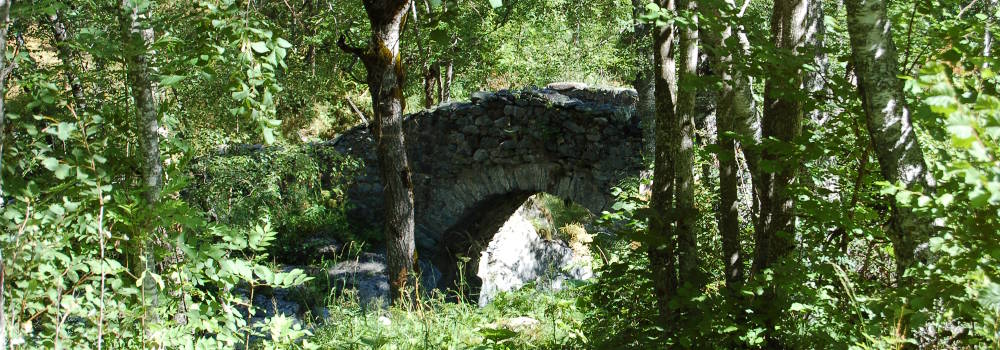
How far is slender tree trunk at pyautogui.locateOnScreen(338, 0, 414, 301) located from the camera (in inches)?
229

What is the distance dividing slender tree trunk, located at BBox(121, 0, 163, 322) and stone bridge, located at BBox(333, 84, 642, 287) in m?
7.60

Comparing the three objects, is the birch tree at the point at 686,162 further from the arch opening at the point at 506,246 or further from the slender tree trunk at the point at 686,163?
the arch opening at the point at 506,246

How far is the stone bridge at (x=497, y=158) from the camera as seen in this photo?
9953 mm

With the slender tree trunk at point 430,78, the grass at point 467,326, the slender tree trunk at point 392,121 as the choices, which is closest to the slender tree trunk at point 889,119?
the grass at point 467,326

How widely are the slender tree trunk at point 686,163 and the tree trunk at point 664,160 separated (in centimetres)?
5

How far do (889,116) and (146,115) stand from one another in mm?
2444

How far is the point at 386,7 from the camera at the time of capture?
5645 millimetres

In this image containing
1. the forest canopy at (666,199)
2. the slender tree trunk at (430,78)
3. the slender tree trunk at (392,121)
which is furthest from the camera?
the slender tree trunk at (430,78)

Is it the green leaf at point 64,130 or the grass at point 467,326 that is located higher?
the green leaf at point 64,130

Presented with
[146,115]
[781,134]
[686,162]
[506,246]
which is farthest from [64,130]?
[506,246]

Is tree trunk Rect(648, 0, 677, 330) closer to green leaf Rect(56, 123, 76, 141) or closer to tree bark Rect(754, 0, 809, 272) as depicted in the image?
tree bark Rect(754, 0, 809, 272)

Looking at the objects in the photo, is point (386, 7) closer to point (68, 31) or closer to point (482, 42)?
point (68, 31)

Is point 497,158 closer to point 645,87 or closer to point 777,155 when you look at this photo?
point 645,87

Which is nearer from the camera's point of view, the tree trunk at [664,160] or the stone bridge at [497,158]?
the tree trunk at [664,160]
